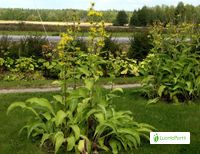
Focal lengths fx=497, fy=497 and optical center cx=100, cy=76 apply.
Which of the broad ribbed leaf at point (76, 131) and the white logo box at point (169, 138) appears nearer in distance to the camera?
the broad ribbed leaf at point (76, 131)

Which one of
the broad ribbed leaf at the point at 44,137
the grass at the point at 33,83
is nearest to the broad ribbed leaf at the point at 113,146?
the broad ribbed leaf at the point at 44,137

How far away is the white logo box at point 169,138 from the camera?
6805 millimetres

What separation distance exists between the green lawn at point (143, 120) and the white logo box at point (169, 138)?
7 cm

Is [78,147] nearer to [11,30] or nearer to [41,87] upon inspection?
[41,87]

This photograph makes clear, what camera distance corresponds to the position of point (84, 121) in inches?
267

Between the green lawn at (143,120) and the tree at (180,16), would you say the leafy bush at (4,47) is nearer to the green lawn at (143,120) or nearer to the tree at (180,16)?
the green lawn at (143,120)

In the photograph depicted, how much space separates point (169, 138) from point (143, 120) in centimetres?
127

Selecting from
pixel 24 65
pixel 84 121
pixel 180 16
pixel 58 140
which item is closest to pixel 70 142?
pixel 58 140

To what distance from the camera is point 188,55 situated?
9.84 meters

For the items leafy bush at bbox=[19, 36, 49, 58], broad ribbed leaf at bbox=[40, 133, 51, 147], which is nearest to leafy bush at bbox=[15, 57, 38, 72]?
leafy bush at bbox=[19, 36, 49, 58]

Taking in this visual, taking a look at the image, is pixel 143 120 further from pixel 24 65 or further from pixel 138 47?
pixel 138 47

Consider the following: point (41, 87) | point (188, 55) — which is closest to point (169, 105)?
point (188, 55)

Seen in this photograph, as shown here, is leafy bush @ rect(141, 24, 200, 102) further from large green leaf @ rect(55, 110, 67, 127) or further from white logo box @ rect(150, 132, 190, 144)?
large green leaf @ rect(55, 110, 67, 127)

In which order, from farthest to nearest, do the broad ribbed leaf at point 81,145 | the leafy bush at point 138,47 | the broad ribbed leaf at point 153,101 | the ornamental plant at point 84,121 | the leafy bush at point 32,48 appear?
the leafy bush at point 138,47, the leafy bush at point 32,48, the broad ribbed leaf at point 153,101, the ornamental plant at point 84,121, the broad ribbed leaf at point 81,145
